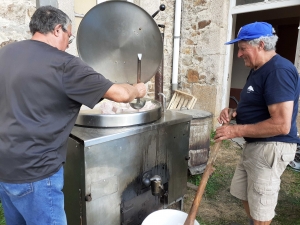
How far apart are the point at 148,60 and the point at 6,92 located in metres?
1.12

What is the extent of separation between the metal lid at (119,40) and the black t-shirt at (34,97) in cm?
68

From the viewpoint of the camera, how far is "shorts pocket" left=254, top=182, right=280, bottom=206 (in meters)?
1.70

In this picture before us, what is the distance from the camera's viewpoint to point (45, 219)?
1.32 metres

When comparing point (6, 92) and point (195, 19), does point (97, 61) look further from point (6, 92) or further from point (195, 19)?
point (195, 19)

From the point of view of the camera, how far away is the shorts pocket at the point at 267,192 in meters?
1.70

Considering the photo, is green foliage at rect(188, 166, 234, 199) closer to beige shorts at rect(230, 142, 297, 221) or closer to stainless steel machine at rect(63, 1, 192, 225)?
stainless steel machine at rect(63, 1, 192, 225)

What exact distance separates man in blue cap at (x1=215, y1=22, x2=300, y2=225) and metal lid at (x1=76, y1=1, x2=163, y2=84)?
69 cm

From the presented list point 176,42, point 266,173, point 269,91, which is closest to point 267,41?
point 269,91

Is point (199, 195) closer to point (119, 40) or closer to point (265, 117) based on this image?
point (265, 117)

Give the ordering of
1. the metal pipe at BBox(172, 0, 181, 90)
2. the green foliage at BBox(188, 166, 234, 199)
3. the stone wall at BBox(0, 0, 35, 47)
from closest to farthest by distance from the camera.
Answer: the stone wall at BBox(0, 0, 35, 47)
the green foliage at BBox(188, 166, 234, 199)
the metal pipe at BBox(172, 0, 181, 90)

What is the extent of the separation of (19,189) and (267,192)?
1.57 meters

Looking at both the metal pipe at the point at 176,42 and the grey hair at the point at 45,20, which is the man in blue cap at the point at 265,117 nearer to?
the grey hair at the point at 45,20

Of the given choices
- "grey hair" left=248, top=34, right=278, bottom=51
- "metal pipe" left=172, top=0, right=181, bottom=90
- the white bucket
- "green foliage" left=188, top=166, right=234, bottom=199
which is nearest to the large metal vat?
the white bucket

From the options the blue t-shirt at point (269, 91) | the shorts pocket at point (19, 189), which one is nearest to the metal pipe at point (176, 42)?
the blue t-shirt at point (269, 91)
